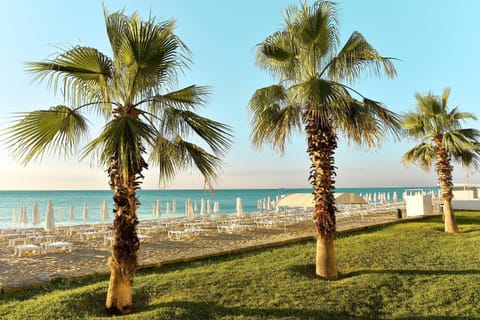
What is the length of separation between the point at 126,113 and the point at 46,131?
102 centimetres

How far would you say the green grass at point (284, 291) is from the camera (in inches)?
195

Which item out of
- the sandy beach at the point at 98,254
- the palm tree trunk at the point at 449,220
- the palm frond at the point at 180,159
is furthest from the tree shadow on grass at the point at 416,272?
the palm tree trunk at the point at 449,220

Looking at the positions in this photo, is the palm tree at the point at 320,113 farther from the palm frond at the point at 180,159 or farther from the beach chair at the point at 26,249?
the beach chair at the point at 26,249

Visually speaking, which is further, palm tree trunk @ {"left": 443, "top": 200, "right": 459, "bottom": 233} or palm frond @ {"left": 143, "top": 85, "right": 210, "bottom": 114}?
palm tree trunk @ {"left": 443, "top": 200, "right": 459, "bottom": 233}

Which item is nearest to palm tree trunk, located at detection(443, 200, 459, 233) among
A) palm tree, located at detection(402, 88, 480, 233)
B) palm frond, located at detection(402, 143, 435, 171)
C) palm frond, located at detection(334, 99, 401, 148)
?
palm tree, located at detection(402, 88, 480, 233)

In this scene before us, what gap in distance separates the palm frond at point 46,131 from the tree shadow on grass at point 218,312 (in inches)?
98.4

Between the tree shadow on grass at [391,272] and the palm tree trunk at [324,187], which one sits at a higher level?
the palm tree trunk at [324,187]

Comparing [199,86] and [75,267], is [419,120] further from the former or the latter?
[75,267]

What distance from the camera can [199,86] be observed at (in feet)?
17.6

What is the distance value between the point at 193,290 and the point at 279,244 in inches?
198

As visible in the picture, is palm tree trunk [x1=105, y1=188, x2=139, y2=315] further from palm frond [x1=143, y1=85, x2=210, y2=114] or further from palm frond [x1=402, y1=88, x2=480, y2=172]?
palm frond [x1=402, y1=88, x2=480, y2=172]

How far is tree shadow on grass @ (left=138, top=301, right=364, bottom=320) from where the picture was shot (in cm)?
473

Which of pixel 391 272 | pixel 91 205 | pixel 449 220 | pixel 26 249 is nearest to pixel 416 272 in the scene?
pixel 391 272

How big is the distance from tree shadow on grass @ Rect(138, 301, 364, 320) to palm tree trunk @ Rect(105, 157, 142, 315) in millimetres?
464
